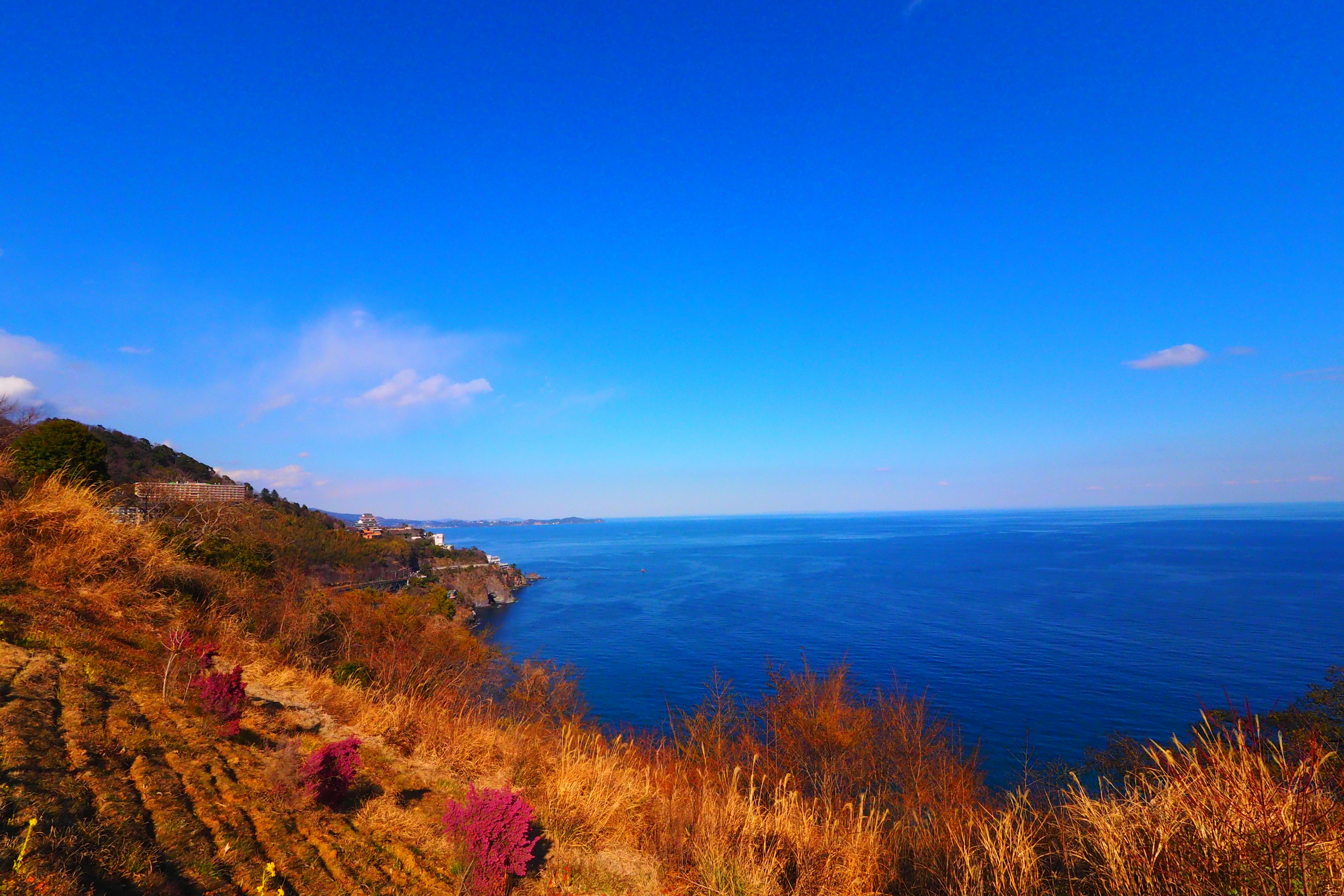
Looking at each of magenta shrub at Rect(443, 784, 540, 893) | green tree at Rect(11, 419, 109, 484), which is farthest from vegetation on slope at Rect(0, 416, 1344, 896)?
green tree at Rect(11, 419, 109, 484)

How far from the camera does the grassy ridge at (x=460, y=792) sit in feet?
11.5

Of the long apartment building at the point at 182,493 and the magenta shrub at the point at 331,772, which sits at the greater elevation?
the long apartment building at the point at 182,493

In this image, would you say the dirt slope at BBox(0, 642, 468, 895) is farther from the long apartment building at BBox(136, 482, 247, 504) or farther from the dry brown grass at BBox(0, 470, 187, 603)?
the long apartment building at BBox(136, 482, 247, 504)

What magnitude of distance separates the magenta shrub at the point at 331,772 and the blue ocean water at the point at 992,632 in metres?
18.1

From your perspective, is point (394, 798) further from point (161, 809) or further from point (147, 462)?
point (147, 462)

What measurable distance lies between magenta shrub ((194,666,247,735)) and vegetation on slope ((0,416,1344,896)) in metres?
0.09

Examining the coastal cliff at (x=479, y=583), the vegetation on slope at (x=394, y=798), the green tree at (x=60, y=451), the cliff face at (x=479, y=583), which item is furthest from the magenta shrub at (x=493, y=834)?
the cliff face at (x=479, y=583)

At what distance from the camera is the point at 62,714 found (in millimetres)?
4750

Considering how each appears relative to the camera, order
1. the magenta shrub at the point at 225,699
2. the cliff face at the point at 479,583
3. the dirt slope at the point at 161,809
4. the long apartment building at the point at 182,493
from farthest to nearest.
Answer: the cliff face at the point at 479,583
the long apartment building at the point at 182,493
the magenta shrub at the point at 225,699
the dirt slope at the point at 161,809

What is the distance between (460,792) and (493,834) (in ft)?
6.75

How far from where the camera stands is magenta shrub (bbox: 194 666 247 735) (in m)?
5.85

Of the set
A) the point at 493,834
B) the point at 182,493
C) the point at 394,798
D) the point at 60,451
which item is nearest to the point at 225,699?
the point at 394,798

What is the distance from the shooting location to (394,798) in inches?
226

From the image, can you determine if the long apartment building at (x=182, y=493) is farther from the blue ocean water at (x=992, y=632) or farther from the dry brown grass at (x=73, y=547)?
the blue ocean water at (x=992, y=632)
